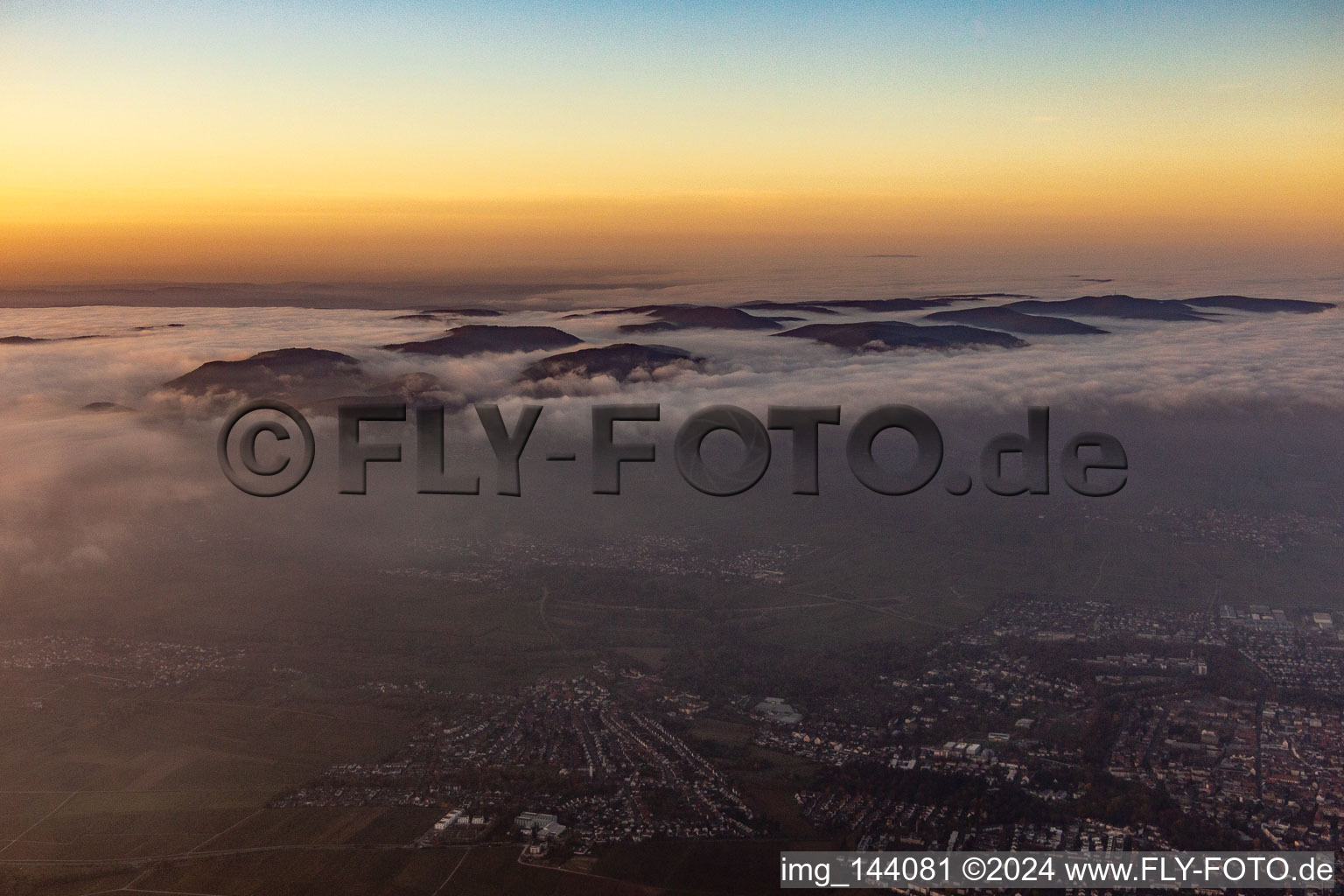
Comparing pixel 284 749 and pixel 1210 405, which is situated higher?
pixel 1210 405

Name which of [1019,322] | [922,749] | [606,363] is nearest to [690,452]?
[606,363]

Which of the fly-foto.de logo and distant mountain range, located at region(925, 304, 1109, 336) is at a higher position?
distant mountain range, located at region(925, 304, 1109, 336)

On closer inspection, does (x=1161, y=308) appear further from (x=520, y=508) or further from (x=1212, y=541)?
(x=520, y=508)

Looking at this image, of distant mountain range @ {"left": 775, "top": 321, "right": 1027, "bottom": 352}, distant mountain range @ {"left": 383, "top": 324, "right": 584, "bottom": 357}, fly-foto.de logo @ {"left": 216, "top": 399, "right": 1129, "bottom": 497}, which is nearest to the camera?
fly-foto.de logo @ {"left": 216, "top": 399, "right": 1129, "bottom": 497}

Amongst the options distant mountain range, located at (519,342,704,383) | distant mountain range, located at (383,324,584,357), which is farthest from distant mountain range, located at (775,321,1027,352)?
distant mountain range, located at (383,324,584,357)

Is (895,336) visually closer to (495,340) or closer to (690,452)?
(690,452)

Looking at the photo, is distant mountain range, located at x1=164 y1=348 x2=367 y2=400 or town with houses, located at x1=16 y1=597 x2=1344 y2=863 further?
distant mountain range, located at x1=164 y1=348 x2=367 y2=400

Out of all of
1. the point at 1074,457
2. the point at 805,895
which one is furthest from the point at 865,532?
the point at 805,895

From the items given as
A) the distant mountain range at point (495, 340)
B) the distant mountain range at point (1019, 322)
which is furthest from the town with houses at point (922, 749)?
the distant mountain range at point (1019, 322)

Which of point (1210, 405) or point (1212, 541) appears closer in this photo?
point (1212, 541)

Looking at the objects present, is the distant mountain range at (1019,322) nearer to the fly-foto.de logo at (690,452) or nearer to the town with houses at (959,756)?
the fly-foto.de logo at (690,452)

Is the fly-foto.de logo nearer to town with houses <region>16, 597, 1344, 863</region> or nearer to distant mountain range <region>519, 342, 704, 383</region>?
distant mountain range <region>519, 342, 704, 383</region>
